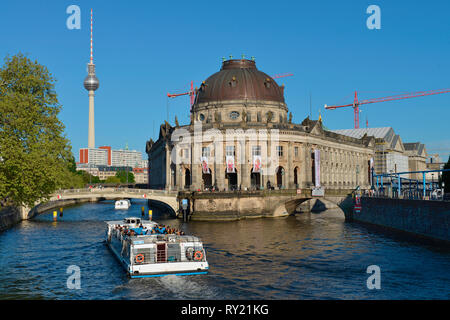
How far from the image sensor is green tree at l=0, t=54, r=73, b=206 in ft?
186

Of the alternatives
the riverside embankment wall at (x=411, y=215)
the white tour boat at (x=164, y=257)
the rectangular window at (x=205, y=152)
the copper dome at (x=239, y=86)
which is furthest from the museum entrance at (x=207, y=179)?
the white tour boat at (x=164, y=257)

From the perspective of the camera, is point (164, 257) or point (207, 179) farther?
point (207, 179)

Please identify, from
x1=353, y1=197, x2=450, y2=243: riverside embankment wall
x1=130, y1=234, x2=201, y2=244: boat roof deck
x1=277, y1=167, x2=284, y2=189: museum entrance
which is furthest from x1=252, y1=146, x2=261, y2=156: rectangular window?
x1=130, y1=234, x2=201, y2=244: boat roof deck

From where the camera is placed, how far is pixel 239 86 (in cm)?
10956

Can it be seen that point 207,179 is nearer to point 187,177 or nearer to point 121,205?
point 187,177

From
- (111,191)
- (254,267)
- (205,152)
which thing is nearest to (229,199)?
(205,152)

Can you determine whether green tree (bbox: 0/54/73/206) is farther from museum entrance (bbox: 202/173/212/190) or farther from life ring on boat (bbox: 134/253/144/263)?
museum entrance (bbox: 202/173/212/190)

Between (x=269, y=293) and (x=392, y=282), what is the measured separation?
999 cm

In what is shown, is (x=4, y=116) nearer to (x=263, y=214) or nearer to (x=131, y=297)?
(x=131, y=297)

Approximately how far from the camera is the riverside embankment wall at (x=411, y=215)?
53.5 metres

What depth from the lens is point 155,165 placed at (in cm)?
14825

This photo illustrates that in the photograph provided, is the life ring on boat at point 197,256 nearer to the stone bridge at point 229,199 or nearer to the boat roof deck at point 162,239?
the boat roof deck at point 162,239

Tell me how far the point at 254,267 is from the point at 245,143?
54.1 metres

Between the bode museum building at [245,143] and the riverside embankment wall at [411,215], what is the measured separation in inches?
469
